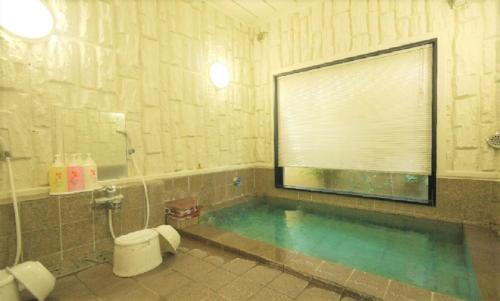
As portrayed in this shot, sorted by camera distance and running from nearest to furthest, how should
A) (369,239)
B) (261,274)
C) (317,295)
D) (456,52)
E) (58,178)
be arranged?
1. (317,295)
2. (261,274)
3. (58,178)
4. (369,239)
5. (456,52)

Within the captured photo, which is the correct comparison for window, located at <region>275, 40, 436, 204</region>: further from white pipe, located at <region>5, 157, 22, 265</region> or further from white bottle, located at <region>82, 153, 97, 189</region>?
white pipe, located at <region>5, 157, 22, 265</region>

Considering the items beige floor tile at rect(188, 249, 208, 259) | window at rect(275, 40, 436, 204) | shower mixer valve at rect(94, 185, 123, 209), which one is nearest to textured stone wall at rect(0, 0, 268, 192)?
shower mixer valve at rect(94, 185, 123, 209)

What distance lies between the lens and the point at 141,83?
85.5 inches

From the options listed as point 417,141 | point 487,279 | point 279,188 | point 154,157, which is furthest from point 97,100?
point 417,141

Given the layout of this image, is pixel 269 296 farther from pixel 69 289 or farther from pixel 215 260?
pixel 69 289

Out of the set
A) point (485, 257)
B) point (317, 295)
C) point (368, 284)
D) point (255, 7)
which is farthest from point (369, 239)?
point (255, 7)

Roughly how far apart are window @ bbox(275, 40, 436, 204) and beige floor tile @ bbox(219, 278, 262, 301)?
1893mm

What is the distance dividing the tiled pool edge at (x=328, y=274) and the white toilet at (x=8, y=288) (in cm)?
116

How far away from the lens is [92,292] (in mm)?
1364

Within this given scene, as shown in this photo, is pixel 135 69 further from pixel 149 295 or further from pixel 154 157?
pixel 149 295

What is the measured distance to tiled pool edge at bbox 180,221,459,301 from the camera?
1.18m

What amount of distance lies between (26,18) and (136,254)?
1.77 m

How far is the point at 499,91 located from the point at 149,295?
10.4 feet

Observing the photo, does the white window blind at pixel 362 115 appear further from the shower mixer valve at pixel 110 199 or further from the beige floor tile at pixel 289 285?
the shower mixer valve at pixel 110 199
